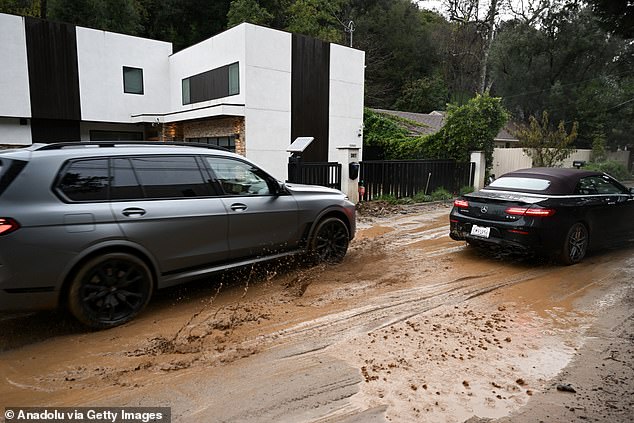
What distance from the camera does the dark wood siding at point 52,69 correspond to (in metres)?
16.3

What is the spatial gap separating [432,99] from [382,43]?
6.96 metres

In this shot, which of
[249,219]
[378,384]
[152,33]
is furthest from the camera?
[152,33]

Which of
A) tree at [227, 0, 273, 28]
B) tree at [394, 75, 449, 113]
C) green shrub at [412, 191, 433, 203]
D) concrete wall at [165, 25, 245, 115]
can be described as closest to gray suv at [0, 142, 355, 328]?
green shrub at [412, 191, 433, 203]

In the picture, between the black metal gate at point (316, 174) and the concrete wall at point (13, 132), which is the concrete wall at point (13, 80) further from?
the black metal gate at point (316, 174)

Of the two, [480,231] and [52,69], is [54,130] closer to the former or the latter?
[52,69]

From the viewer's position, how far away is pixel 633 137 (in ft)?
90.3

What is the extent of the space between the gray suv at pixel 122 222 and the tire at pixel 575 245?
3.93m

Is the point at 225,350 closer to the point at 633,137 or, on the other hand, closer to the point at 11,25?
the point at 11,25

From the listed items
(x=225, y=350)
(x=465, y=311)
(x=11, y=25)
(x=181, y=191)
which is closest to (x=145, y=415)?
(x=225, y=350)

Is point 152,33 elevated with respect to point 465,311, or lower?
elevated

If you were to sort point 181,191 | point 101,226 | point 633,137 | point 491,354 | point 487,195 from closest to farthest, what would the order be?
point 491,354 → point 101,226 → point 181,191 → point 487,195 → point 633,137

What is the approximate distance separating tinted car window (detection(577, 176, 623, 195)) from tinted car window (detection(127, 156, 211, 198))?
18.0 ft

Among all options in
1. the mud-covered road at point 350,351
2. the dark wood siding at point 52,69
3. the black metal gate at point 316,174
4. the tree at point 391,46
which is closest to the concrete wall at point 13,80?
the dark wood siding at point 52,69

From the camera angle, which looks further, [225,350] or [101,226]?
[101,226]
